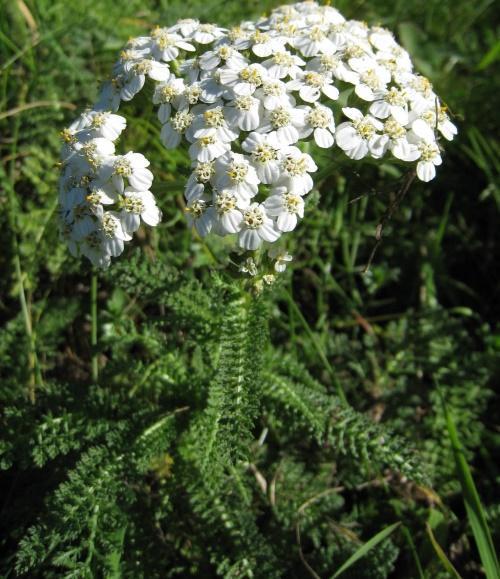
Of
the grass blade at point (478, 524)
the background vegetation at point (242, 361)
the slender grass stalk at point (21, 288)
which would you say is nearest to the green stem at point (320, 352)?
the background vegetation at point (242, 361)

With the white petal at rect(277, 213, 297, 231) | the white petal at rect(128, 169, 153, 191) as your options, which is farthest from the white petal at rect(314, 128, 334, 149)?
the white petal at rect(128, 169, 153, 191)

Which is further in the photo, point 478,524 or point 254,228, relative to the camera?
point 478,524

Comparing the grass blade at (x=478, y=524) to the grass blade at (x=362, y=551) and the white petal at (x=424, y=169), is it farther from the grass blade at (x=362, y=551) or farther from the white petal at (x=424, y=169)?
the white petal at (x=424, y=169)

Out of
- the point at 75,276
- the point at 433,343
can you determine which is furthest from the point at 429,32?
the point at 75,276

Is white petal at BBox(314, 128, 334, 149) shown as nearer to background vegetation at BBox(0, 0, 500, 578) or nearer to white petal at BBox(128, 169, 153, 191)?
background vegetation at BBox(0, 0, 500, 578)

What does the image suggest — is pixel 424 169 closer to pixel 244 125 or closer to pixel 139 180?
pixel 244 125

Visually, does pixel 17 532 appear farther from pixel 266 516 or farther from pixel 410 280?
pixel 410 280

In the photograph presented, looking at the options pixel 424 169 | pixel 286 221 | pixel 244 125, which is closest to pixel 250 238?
pixel 286 221
